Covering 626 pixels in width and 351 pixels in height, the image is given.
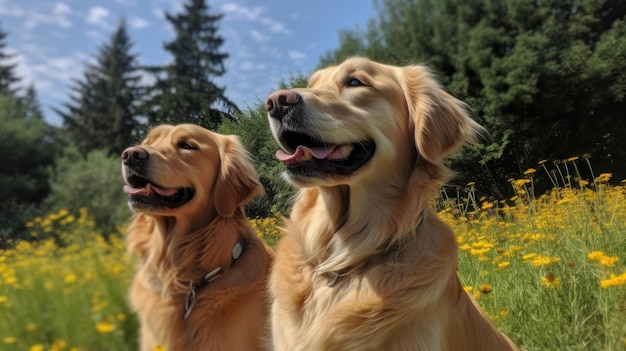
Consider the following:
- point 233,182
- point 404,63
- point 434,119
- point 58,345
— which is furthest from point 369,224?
point 404,63

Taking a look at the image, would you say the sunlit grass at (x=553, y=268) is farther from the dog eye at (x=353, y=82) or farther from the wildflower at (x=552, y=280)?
the dog eye at (x=353, y=82)

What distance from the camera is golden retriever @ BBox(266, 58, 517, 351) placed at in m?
1.66

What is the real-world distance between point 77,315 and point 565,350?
2079 mm

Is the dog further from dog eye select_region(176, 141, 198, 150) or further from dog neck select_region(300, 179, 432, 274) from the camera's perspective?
dog neck select_region(300, 179, 432, 274)

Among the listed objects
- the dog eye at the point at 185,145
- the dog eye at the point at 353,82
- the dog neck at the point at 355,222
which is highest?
the dog eye at the point at 185,145

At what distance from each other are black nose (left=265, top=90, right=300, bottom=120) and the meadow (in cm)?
82

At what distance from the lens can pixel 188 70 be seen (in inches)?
82.6

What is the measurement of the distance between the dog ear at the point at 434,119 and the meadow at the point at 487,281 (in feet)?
2.59

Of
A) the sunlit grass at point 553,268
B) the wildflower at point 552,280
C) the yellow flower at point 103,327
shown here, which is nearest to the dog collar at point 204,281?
the yellow flower at point 103,327

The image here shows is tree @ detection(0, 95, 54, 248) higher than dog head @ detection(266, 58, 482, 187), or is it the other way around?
tree @ detection(0, 95, 54, 248)

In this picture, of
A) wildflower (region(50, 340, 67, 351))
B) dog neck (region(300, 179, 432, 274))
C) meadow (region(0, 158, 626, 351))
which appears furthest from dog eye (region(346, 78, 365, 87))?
wildflower (region(50, 340, 67, 351))

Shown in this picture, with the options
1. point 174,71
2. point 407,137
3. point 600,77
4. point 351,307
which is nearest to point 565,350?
point 351,307

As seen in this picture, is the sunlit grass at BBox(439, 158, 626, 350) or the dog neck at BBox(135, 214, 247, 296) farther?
the dog neck at BBox(135, 214, 247, 296)

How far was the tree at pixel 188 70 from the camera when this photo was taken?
1.96 m
